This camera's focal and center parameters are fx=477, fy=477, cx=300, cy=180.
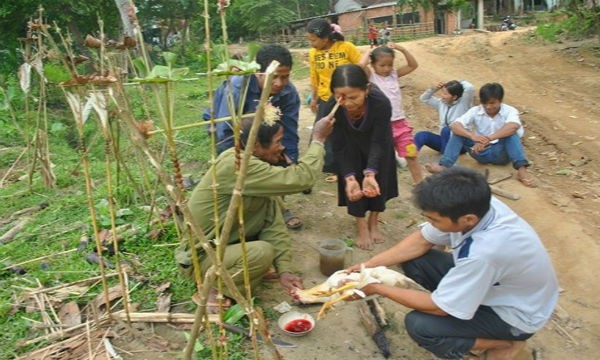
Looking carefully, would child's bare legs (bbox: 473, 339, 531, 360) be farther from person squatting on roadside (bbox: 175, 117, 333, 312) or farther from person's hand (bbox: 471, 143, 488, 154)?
person's hand (bbox: 471, 143, 488, 154)

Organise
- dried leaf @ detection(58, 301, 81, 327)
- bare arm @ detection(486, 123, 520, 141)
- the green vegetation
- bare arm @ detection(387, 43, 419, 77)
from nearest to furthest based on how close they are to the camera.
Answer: dried leaf @ detection(58, 301, 81, 327), bare arm @ detection(486, 123, 520, 141), bare arm @ detection(387, 43, 419, 77), the green vegetation

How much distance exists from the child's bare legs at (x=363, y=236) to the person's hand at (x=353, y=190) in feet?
1.02

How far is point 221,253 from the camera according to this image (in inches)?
68.6

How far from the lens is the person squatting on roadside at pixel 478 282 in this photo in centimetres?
202

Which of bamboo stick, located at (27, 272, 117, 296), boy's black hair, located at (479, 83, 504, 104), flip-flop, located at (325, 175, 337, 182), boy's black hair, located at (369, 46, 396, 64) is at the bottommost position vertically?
flip-flop, located at (325, 175, 337, 182)

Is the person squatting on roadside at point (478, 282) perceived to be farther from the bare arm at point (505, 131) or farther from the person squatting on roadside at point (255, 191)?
the bare arm at point (505, 131)

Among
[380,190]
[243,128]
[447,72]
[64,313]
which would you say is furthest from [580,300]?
[447,72]

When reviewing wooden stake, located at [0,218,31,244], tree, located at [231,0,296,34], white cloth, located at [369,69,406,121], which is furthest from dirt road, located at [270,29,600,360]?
tree, located at [231,0,296,34]

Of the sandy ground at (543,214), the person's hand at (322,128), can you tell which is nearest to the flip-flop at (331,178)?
the sandy ground at (543,214)

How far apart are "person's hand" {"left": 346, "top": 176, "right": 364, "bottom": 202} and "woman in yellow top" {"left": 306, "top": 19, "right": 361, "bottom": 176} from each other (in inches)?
43.8

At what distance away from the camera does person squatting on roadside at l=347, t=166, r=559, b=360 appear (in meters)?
2.02

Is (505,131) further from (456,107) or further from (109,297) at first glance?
(109,297)

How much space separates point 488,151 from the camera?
5129mm

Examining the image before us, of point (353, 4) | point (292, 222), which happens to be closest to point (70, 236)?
point (292, 222)
